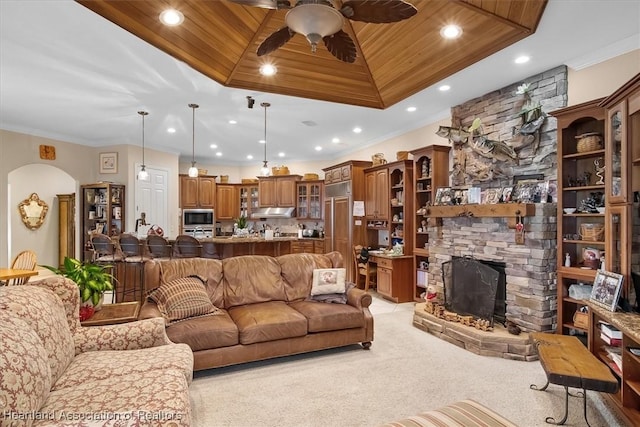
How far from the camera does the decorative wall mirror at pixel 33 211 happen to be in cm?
802

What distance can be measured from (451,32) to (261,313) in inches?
125

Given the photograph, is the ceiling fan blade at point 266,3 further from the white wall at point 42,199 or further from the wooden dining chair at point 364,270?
the white wall at point 42,199

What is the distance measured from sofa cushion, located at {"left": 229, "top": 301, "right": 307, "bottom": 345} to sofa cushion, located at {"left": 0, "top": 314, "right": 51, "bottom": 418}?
5.31 feet

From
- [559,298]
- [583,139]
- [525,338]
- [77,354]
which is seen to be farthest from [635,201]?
[77,354]

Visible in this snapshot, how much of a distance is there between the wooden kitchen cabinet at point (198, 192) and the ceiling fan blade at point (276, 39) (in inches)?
284

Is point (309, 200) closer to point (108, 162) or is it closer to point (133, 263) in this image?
point (108, 162)

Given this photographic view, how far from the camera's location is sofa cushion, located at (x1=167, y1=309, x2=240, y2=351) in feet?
9.84

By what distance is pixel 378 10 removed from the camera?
214cm

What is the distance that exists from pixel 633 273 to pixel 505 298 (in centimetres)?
149

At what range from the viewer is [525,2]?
2.75 meters

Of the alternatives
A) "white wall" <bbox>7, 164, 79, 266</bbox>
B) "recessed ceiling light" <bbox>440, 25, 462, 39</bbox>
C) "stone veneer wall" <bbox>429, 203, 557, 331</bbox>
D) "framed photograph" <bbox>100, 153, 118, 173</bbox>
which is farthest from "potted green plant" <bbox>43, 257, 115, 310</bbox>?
"white wall" <bbox>7, 164, 79, 266</bbox>

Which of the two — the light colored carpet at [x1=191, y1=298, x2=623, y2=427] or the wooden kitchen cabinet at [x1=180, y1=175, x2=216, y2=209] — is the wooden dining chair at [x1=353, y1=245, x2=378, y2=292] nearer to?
the light colored carpet at [x1=191, y1=298, x2=623, y2=427]

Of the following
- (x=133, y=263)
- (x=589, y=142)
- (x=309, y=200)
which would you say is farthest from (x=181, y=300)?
(x=309, y=200)

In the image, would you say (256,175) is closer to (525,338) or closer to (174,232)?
(174,232)
